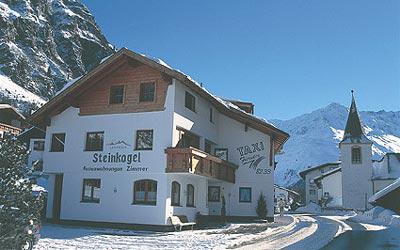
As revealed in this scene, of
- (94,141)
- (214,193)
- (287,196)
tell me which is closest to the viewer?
(94,141)

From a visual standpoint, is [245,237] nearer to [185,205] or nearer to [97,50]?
[185,205]

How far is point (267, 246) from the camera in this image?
632 inches

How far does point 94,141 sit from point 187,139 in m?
5.29

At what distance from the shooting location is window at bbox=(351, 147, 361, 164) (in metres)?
58.6

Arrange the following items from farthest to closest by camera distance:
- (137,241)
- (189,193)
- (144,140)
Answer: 1. (189,193)
2. (144,140)
3. (137,241)

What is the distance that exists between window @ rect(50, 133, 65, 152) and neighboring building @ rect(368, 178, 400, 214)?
23.6m

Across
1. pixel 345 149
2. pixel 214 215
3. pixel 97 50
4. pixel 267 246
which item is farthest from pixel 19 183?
pixel 97 50

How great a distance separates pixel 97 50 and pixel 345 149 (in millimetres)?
112796

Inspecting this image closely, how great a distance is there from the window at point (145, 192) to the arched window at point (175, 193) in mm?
1070

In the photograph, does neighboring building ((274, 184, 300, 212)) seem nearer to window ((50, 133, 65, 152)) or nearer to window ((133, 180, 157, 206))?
window ((50, 133, 65, 152))

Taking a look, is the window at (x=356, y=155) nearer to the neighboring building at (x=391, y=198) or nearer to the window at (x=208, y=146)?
the neighboring building at (x=391, y=198)

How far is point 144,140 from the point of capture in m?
24.3

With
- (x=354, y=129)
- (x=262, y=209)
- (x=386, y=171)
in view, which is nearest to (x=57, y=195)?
(x=262, y=209)

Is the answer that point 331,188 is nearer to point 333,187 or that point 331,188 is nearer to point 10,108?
point 333,187
